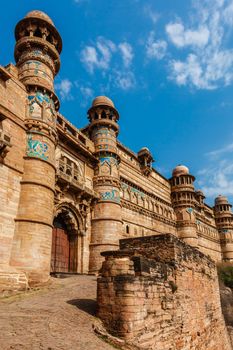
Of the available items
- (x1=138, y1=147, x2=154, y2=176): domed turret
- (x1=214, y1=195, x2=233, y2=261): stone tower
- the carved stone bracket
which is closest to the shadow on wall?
the carved stone bracket

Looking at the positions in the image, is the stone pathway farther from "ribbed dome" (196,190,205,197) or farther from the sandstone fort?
"ribbed dome" (196,190,205,197)

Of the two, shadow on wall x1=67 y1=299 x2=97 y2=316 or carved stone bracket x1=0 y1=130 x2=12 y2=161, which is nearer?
shadow on wall x1=67 y1=299 x2=97 y2=316

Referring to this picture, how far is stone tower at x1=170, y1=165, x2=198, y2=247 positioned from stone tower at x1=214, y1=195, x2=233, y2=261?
14.5 meters

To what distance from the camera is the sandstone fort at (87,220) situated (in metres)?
7.25

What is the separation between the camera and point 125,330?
20.8 ft

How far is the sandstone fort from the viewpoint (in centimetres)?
725

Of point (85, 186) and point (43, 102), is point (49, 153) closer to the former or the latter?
point (43, 102)

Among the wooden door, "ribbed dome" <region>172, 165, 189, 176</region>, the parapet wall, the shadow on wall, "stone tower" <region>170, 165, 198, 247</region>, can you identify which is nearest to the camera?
the parapet wall

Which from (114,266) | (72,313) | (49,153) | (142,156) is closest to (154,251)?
(114,266)

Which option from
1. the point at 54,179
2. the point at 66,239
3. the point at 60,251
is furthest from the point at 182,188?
the point at 54,179

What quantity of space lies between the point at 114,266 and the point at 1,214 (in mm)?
7053

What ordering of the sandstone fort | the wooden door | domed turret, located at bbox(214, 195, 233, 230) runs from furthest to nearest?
1. domed turret, located at bbox(214, 195, 233, 230)
2. the wooden door
3. the sandstone fort

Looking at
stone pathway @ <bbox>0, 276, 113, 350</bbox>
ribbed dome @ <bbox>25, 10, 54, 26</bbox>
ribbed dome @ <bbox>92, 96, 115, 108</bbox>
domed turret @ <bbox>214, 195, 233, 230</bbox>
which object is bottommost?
stone pathway @ <bbox>0, 276, 113, 350</bbox>

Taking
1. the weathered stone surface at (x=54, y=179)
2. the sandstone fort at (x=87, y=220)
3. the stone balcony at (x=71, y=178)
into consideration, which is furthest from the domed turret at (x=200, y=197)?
the stone balcony at (x=71, y=178)
